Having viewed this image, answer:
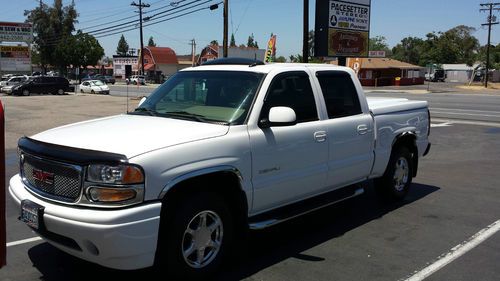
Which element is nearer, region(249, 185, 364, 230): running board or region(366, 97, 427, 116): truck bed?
region(249, 185, 364, 230): running board

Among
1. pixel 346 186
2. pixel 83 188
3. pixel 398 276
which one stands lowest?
pixel 398 276

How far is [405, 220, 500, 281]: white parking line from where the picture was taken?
4.52 meters

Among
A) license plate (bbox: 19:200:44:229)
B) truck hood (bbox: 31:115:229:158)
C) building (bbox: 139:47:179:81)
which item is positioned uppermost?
building (bbox: 139:47:179:81)

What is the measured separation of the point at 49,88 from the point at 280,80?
42.1 m

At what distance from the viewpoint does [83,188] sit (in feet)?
12.0

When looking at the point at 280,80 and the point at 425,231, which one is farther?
the point at 425,231

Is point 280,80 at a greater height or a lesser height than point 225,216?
greater

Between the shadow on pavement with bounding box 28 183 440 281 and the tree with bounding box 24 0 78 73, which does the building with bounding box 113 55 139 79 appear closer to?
the tree with bounding box 24 0 78 73

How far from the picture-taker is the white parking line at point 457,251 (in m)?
4.52

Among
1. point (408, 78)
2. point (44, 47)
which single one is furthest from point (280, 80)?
point (44, 47)

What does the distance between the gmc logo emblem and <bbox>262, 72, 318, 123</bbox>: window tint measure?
200 cm

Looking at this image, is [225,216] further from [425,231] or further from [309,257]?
[425,231]

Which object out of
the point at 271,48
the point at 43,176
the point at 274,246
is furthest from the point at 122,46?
the point at 43,176

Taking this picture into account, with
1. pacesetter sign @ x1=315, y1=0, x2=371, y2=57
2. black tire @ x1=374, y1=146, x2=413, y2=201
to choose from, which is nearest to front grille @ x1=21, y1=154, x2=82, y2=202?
black tire @ x1=374, y1=146, x2=413, y2=201
